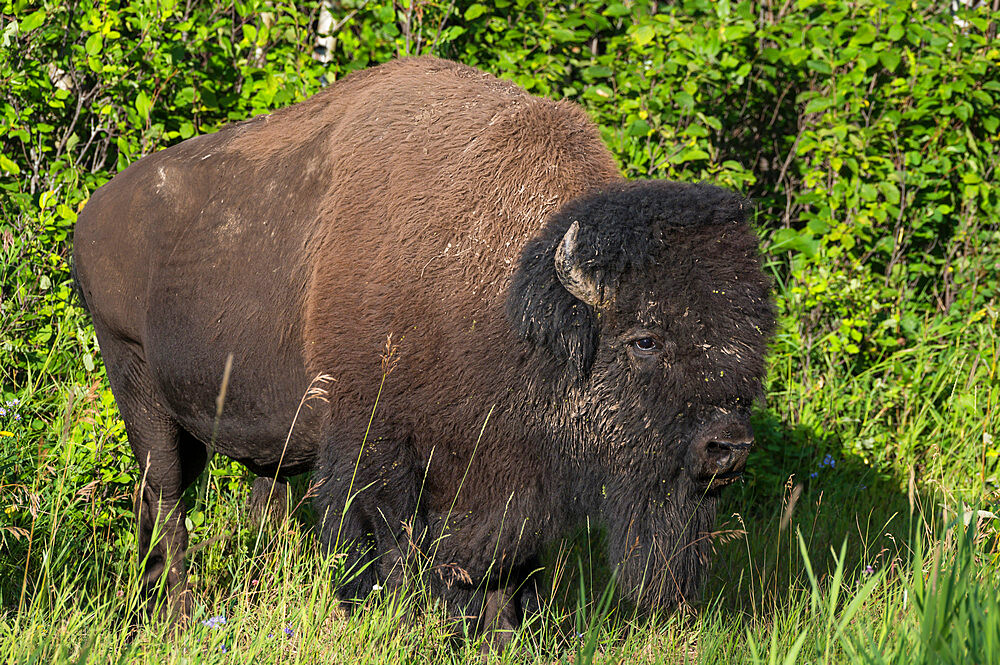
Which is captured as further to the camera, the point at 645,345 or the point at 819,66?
the point at 819,66

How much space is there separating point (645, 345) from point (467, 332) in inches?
23.1

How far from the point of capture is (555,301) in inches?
125

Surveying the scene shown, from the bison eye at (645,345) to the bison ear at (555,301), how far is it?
131 millimetres

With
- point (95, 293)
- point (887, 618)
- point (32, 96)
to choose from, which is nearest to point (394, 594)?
point (887, 618)

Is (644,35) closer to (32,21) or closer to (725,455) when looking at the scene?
(32,21)

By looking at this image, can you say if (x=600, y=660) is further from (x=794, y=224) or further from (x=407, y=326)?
(x=794, y=224)

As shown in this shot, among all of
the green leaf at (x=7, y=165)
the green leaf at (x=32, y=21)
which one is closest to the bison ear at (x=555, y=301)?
the green leaf at (x=7, y=165)

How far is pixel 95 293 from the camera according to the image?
4.40m

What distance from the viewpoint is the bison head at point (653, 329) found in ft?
10.2

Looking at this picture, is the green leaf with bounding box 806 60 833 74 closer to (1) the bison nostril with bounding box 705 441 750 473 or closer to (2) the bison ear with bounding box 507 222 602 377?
(2) the bison ear with bounding box 507 222 602 377

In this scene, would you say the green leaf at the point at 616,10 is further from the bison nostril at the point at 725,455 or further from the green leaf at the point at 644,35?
the bison nostril at the point at 725,455

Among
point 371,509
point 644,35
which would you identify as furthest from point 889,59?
point 371,509

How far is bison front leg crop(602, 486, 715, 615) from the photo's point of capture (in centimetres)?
339

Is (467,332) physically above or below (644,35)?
below
